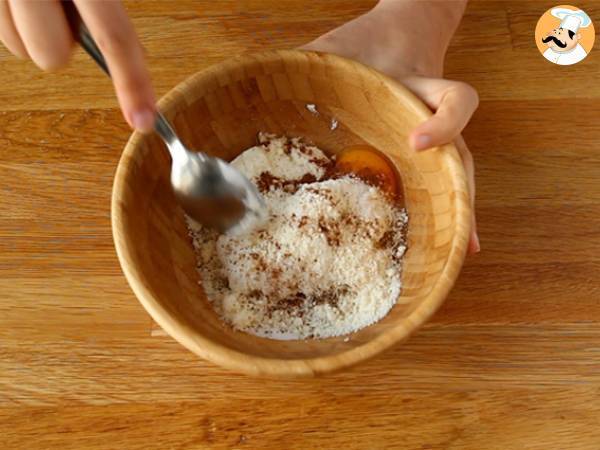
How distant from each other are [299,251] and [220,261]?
11 cm

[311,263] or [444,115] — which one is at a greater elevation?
[444,115]

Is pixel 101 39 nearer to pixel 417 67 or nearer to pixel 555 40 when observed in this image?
pixel 417 67

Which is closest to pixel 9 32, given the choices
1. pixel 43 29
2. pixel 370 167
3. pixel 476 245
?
pixel 43 29

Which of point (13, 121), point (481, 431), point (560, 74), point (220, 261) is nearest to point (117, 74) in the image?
point (220, 261)

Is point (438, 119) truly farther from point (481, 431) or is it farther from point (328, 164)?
point (481, 431)

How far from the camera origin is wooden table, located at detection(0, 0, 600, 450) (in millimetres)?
787

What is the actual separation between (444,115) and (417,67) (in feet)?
0.65

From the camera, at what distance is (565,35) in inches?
40.6

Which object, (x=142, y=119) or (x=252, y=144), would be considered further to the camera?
(x=252, y=144)

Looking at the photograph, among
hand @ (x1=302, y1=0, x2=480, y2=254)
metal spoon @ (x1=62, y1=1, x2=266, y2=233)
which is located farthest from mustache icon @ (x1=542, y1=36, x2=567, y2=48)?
metal spoon @ (x1=62, y1=1, x2=266, y2=233)

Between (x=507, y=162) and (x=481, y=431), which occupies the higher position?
→ (x=507, y=162)

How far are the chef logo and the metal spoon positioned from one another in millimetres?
544

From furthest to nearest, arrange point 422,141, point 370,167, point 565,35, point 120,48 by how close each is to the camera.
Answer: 1. point 565,35
2. point 370,167
3. point 422,141
4. point 120,48

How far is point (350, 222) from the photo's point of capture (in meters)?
0.82
